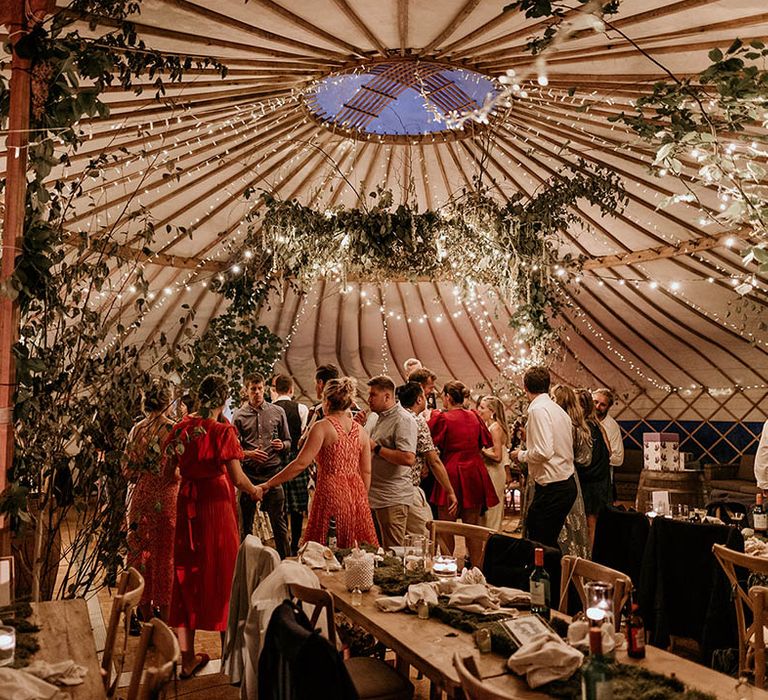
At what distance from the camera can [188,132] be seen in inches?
170

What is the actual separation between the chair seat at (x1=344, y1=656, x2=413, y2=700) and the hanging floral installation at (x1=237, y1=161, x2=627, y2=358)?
10.00 ft

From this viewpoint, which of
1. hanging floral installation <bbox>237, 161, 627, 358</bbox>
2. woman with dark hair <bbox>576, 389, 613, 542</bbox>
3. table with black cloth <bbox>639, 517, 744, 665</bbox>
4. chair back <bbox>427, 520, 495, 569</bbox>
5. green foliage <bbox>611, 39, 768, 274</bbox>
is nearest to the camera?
green foliage <bbox>611, 39, 768, 274</bbox>

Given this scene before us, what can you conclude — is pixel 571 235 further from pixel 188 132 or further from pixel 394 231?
pixel 188 132

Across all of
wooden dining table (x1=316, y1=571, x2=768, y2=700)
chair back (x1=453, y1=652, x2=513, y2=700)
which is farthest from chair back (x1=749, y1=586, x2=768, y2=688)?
chair back (x1=453, y1=652, x2=513, y2=700)

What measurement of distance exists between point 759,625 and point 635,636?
647mm

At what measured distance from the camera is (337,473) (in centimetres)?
357

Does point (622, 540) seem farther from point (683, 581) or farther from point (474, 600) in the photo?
point (474, 600)

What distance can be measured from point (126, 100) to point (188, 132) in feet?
2.00

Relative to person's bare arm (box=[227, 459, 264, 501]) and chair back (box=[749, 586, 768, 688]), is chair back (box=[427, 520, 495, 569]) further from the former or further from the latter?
chair back (box=[749, 586, 768, 688])

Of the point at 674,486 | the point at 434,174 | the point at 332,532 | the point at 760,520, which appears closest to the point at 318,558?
the point at 332,532

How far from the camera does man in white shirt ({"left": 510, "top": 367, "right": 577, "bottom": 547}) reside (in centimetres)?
390

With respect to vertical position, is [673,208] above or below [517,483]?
above

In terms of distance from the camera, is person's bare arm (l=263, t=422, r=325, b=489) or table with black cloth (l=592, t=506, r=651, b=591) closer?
person's bare arm (l=263, t=422, r=325, b=489)

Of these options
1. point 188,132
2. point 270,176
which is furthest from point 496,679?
point 270,176
